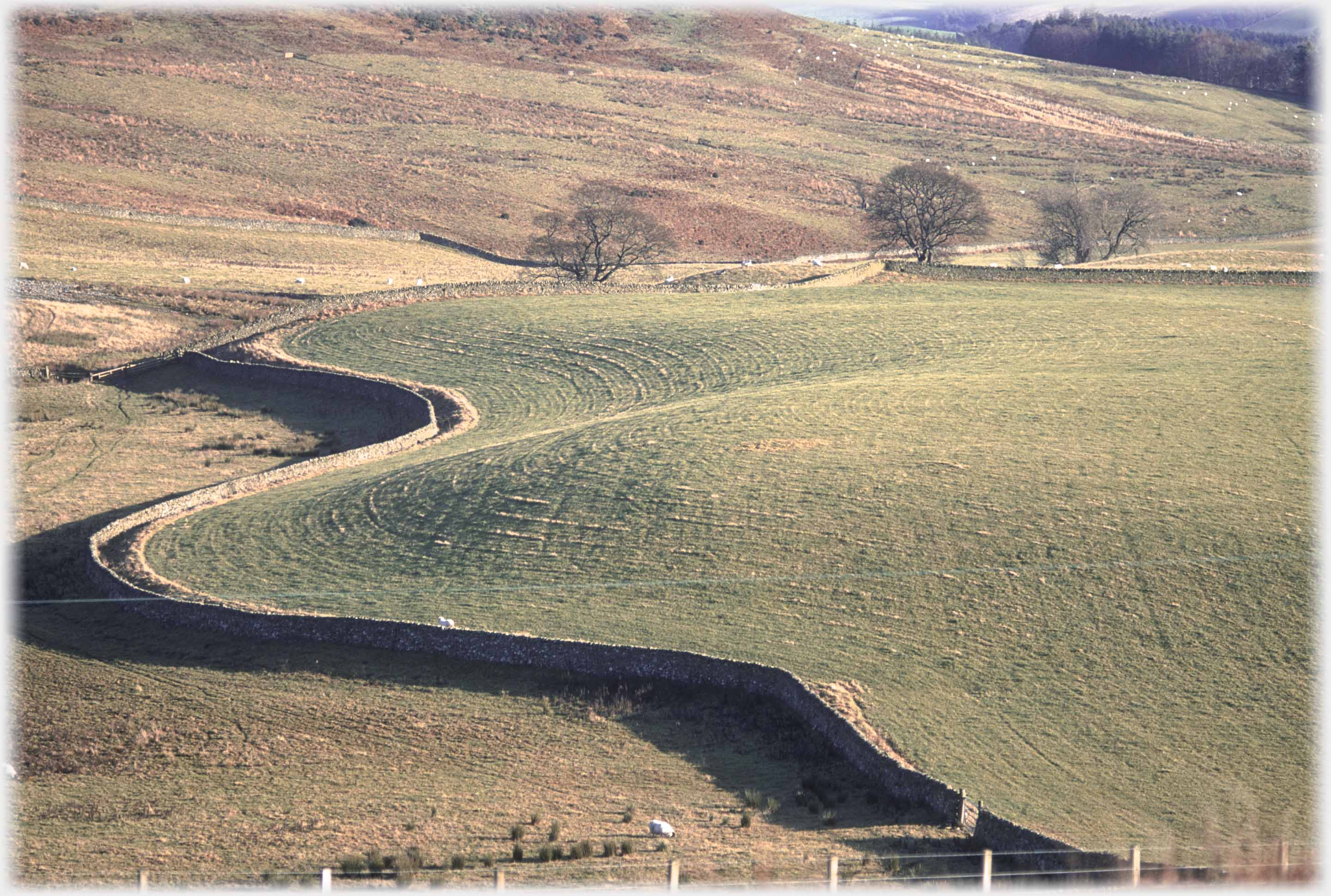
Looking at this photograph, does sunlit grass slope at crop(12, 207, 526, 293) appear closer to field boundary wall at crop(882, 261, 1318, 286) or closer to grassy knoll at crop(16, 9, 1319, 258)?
grassy knoll at crop(16, 9, 1319, 258)

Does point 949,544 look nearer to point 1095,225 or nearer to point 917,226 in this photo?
point 917,226

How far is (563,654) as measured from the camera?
27875mm

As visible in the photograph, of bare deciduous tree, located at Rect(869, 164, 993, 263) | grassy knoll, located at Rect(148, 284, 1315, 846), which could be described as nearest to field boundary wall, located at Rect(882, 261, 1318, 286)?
grassy knoll, located at Rect(148, 284, 1315, 846)

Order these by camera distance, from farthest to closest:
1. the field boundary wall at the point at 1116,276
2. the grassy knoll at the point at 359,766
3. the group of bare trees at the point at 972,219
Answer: the group of bare trees at the point at 972,219 < the field boundary wall at the point at 1116,276 < the grassy knoll at the point at 359,766

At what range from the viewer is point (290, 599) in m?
31.7

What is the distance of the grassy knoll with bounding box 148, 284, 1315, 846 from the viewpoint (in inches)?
919

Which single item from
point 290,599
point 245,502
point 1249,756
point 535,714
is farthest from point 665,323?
point 1249,756

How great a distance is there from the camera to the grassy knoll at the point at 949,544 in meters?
23.3

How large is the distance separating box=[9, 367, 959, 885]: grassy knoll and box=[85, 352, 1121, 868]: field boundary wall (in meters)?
0.38

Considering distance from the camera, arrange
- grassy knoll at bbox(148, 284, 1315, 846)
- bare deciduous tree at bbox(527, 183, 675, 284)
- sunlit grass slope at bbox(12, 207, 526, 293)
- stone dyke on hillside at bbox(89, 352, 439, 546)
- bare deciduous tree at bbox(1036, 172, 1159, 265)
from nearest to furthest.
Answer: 1. grassy knoll at bbox(148, 284, 1315, 846)
2. stone dyke on hillside at bbox(89, 352, 439, 546)
3. sunlit grass slope at bbox(12, 207, 526, 293)
4. bare deciduous tree at bbox(527, 183, 675, 284)
5. bare deciduous tree at bbox(1036, 172, 1159, 265)

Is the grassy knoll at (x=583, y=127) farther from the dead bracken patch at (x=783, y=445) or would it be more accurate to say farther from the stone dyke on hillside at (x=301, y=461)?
the dead bracken patch at (x=783, y=445)

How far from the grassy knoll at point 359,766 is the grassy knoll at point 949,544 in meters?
2.00

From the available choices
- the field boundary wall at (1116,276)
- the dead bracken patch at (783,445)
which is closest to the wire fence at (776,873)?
the dead bracken patch at (783,445)

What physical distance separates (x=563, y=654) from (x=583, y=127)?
378 ft
